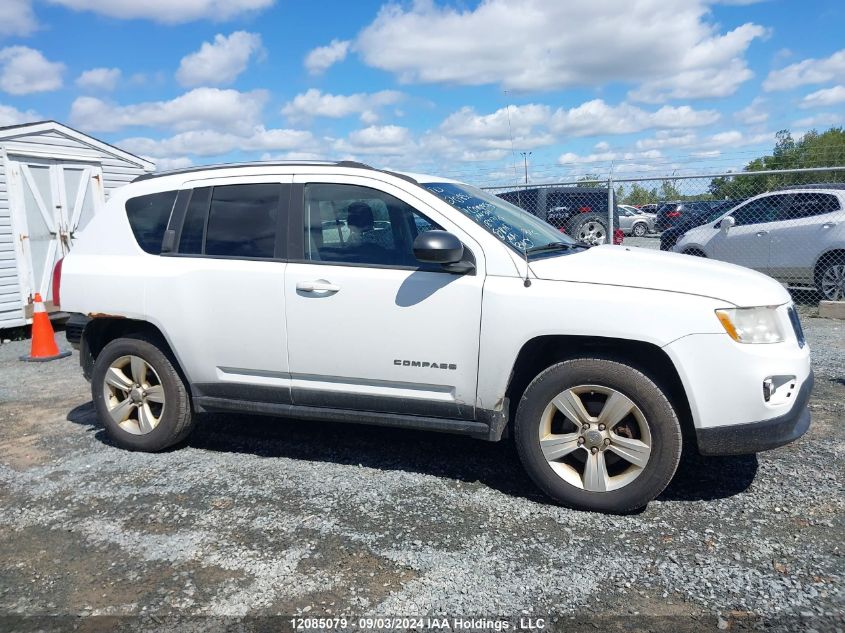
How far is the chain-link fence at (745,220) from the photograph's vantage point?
947cm

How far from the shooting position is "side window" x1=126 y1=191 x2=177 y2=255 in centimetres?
467

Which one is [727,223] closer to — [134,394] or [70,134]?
[134,394]

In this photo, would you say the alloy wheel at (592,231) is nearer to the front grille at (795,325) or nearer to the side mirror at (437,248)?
the front grille at (795,325)

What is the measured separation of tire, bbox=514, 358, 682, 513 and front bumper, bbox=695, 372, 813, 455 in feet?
0.49

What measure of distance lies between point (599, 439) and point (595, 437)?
0.08 feet

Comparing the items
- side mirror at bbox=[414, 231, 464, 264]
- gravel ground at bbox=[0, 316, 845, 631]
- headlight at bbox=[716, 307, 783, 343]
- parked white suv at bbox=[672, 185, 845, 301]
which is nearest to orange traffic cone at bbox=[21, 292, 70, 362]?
gravel ground at bbox=[0, 316, 845, 631]

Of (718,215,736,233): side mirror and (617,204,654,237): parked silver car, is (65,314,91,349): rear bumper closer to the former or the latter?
(718,215,736,233): side mirror

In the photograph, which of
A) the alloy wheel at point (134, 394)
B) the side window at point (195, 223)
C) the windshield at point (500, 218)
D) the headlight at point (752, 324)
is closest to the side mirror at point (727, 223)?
the windshield at point (500, 218)

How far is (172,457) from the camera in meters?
4.77

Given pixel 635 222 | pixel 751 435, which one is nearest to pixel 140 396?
pixel 751 435

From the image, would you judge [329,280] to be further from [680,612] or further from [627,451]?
[680,612]

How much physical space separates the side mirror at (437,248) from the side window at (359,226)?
28 centimetres

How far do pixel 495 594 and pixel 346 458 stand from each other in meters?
1.84

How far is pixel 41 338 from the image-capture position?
325 inches
